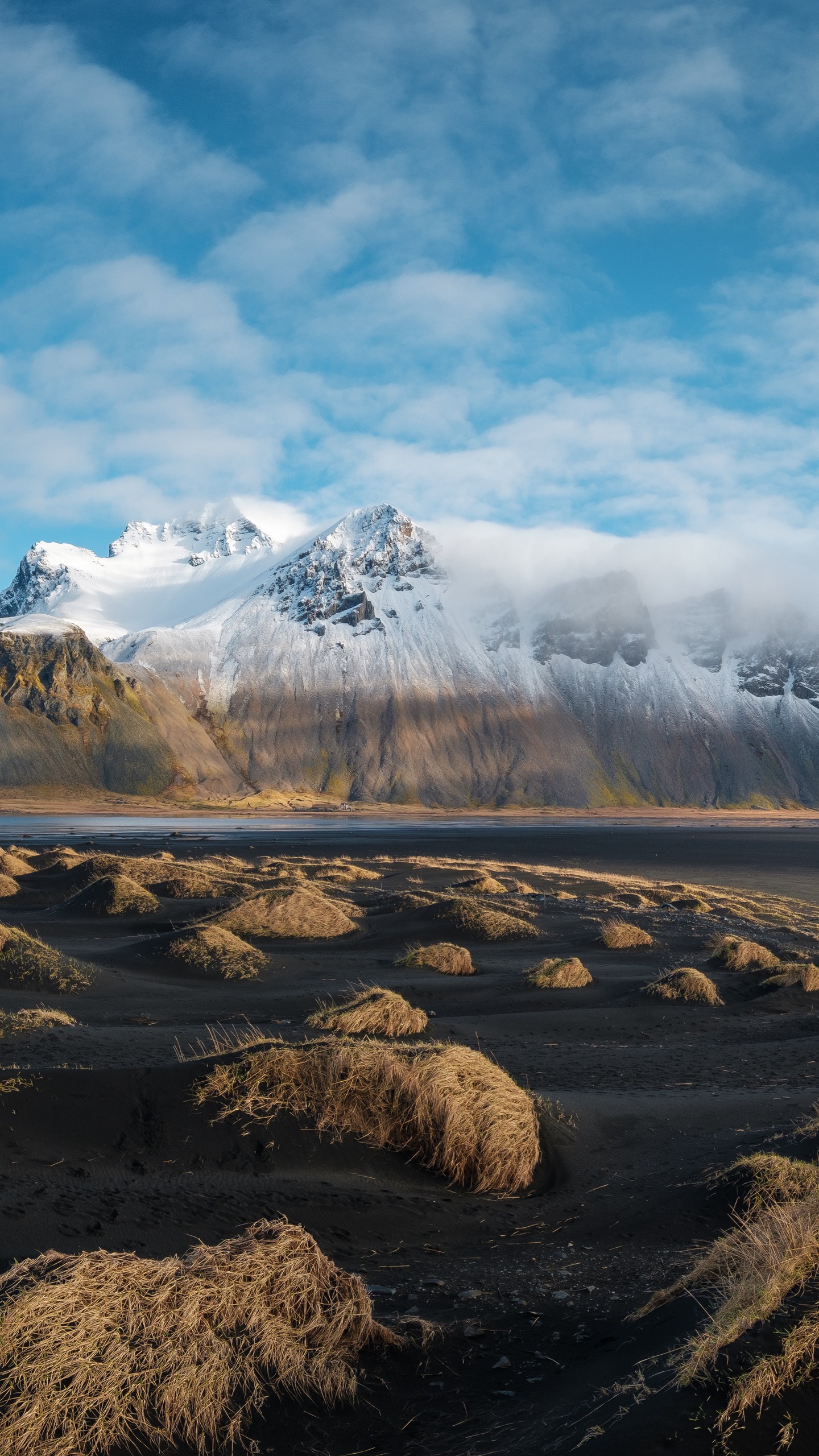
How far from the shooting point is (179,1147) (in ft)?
26.6

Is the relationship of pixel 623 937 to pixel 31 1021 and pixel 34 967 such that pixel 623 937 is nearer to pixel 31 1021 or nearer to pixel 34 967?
pixel 34 967

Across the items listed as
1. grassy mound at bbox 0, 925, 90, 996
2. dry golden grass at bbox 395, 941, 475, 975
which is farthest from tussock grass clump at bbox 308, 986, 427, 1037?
dry golden grass at bbox 395, 941, 475, 975

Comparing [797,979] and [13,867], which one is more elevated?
[797,979]

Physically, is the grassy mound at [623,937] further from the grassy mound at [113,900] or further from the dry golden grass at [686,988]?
the grassy mound at [113,900]

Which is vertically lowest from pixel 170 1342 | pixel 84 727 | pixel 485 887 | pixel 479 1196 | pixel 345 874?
pixel 345 874

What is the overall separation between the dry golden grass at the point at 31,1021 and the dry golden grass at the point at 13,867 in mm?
23588

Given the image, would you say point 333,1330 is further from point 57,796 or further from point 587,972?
point 57,796

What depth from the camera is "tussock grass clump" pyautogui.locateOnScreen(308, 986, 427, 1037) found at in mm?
12656

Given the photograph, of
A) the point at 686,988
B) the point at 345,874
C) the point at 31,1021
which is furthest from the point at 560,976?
the point at 345,874

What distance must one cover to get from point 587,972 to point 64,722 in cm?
14820

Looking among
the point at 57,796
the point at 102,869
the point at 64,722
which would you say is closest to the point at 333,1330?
the point at 102,869

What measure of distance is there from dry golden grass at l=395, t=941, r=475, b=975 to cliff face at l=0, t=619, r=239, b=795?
427 ft

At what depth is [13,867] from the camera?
1441 inches

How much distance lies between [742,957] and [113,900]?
686 inches
